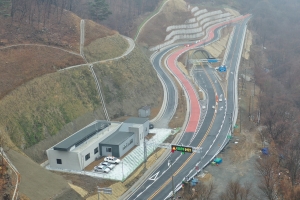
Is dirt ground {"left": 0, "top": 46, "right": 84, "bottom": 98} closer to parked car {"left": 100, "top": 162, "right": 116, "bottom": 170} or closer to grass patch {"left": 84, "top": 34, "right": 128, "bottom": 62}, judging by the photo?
grass patch {"left": 84, "top": 34, "right": 128, "bottom": 62}

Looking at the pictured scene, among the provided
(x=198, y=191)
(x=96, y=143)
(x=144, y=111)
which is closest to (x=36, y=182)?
(x=96, y=143)

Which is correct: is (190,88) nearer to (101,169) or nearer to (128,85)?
(128,85)

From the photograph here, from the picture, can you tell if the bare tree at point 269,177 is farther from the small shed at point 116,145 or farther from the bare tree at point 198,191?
the small shed at point 116,145

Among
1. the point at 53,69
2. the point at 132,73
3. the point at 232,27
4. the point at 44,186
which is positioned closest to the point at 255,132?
the point at 132,73

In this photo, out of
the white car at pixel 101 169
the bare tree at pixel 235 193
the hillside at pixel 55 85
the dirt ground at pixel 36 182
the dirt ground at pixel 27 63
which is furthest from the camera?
the dirt ground at pixel 27 63

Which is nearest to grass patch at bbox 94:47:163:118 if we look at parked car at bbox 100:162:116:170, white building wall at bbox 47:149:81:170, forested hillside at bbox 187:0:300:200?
parked car at bbox 100:162:116:170

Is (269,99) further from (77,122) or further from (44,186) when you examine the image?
(44,186)

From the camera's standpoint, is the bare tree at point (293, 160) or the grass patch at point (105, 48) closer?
the bare tree at point (293, 160)

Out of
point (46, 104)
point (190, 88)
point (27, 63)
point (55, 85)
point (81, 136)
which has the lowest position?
point (81, 136)

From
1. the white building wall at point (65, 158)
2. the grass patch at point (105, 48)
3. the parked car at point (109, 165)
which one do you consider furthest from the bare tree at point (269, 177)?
the grass patch at point (105, 48)
